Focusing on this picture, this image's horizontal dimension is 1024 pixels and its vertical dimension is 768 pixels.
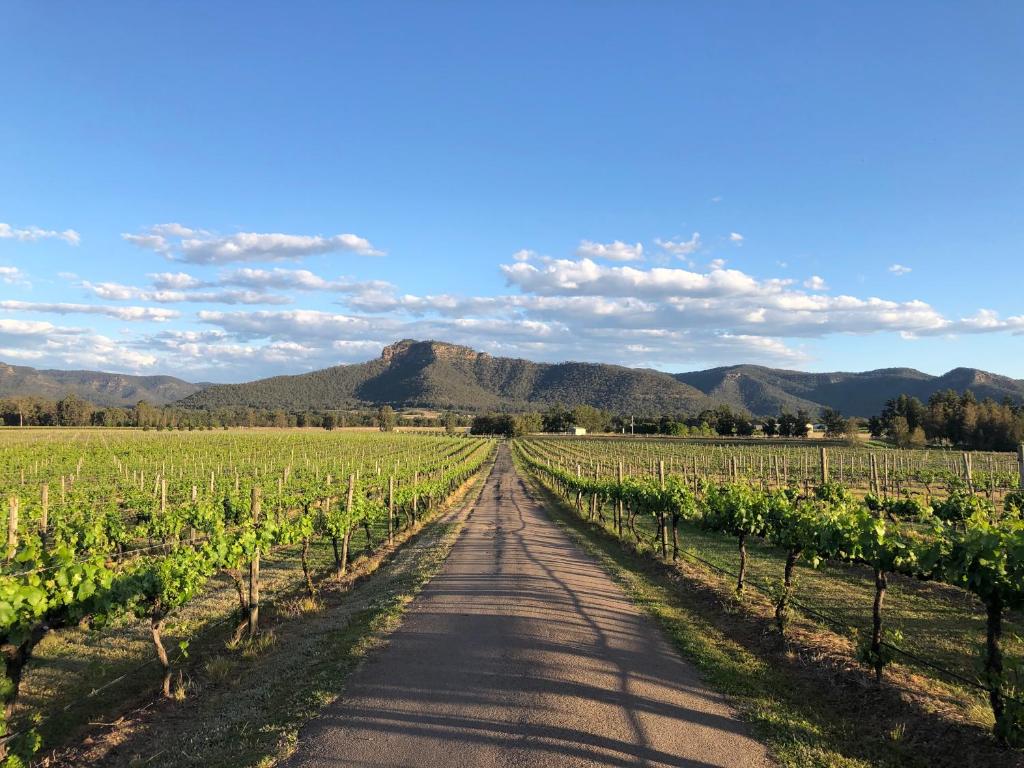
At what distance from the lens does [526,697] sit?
6.55m

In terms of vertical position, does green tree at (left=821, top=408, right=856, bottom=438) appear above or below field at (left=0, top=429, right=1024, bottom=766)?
above

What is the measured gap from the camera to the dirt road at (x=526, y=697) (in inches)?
214

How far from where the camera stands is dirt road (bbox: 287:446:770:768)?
17.8ft

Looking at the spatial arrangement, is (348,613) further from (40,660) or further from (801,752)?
(801,752)

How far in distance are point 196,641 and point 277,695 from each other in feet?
13.6

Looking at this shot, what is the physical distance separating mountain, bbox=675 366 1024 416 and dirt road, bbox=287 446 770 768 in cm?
14947

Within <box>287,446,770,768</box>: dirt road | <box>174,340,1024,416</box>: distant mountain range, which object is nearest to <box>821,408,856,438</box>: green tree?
<box>174,340,1024,416</box>: distant mountain range

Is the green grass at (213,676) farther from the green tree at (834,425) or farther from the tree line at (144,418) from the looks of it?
the tree line at (144,418)

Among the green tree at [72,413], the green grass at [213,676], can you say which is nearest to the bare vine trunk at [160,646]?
the green grass at [213,676]

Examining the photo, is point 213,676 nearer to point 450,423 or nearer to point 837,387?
point 450,423

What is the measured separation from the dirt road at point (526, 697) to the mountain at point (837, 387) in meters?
149

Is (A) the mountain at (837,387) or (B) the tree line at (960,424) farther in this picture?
(A) the mountain at (837,387)

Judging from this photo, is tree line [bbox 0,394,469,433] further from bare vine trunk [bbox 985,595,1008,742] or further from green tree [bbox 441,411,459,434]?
bare vine trunk [bbox 985,595,1008,742]

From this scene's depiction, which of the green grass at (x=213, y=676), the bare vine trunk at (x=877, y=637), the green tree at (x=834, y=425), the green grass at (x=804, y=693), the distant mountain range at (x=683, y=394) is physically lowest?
the green grass at (x=213, y=676)
